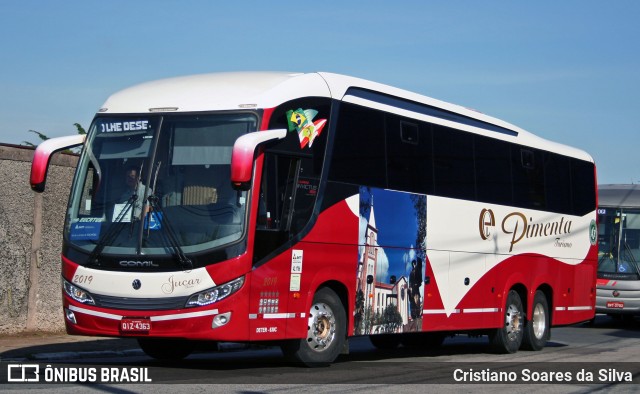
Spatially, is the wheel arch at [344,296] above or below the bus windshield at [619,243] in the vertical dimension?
below

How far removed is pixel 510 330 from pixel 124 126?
9.02m

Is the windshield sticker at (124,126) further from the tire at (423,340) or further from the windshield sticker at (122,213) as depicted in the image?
the tire at (423,340)

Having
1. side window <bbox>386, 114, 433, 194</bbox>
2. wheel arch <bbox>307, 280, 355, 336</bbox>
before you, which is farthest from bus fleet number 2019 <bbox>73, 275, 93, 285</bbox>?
side window <bbox>386, 114, 433, 194</bbox>

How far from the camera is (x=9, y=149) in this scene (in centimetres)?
1798

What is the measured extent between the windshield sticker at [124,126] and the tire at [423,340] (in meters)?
7.76

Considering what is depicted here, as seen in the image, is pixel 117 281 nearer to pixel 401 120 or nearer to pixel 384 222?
pixel 384 222

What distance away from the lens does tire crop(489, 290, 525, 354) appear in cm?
1927

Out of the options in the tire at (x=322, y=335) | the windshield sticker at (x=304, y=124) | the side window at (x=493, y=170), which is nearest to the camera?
the windshield sticker at (x=304, y=124)

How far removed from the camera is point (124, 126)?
44.5 ft

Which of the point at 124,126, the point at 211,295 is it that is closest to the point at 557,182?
the point at 124,126

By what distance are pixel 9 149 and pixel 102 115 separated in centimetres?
469

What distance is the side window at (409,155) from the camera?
52.2 feet

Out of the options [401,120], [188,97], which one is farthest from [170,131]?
[401,120]

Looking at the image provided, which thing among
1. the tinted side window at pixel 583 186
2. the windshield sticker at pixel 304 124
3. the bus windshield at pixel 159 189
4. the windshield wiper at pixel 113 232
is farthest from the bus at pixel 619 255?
the windshield wiper at pixel 113 232
